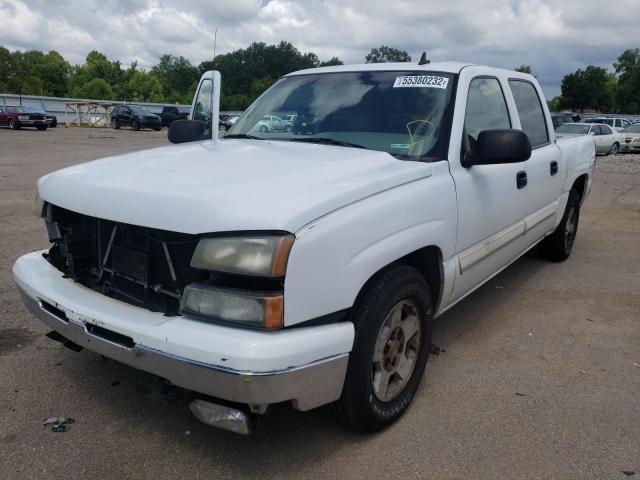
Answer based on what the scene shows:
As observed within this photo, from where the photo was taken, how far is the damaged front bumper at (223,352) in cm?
204

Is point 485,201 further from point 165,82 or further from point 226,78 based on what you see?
point 165,82

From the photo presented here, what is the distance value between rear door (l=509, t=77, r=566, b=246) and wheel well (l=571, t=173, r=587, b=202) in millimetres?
861

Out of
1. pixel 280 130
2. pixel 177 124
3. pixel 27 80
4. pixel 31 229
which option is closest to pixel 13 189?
pixel 31 229

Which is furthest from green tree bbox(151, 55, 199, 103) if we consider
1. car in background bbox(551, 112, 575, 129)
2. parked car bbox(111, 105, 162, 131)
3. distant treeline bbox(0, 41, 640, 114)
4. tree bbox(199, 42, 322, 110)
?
car in background bbox(551, 112, 575, 129)

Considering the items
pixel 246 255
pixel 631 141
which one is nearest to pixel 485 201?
pixel 246 255

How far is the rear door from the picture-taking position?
4297 millimetres

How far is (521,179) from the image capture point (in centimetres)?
396

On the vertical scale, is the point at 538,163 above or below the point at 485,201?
above

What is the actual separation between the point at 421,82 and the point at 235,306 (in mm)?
2027

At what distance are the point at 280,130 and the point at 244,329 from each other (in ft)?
6.23

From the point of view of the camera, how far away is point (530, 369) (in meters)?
3.49

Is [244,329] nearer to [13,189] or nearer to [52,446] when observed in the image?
[52,446]

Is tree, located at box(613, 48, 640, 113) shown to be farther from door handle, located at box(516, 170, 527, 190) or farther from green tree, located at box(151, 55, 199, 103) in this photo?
door handle, located at box(516, 170, 527, 190)

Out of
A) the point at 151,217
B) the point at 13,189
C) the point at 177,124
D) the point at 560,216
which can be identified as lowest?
the point at 13,189
